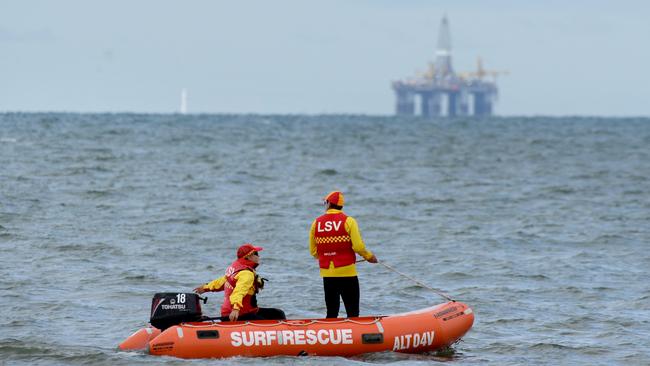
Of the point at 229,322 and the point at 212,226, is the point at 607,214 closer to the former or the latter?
the point at 212,226

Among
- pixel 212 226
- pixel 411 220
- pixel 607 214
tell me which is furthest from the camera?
pixel 607 214

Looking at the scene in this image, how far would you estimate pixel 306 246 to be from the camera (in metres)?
23.4

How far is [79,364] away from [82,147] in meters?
47.9

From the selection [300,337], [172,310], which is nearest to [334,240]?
[300,337]

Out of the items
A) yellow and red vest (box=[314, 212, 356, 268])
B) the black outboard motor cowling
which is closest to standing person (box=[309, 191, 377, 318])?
yellow and red vest (box=[314, 212, 356, 268])

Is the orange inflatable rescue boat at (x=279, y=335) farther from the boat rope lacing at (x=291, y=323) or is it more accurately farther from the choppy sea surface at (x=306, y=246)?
the choppy sea surface at (x=306, y=246)

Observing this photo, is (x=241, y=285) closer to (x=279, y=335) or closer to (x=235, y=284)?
(x=235, y=284)

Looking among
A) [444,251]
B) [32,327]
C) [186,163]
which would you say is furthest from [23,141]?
[32,327]

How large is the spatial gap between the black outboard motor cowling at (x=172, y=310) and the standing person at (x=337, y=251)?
1.61 m

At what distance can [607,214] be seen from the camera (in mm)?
31812

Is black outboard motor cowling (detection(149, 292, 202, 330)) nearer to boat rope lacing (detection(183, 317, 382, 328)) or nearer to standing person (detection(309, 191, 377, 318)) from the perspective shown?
boat rope lacing (detection(183, 317, 382, 328))

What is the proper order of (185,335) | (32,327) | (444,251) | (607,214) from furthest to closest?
(607,214) → (444,251) → (32,327) → (185,335)

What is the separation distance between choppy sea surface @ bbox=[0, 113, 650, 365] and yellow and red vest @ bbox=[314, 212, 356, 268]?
1.22 m

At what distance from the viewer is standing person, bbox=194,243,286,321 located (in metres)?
13.0
